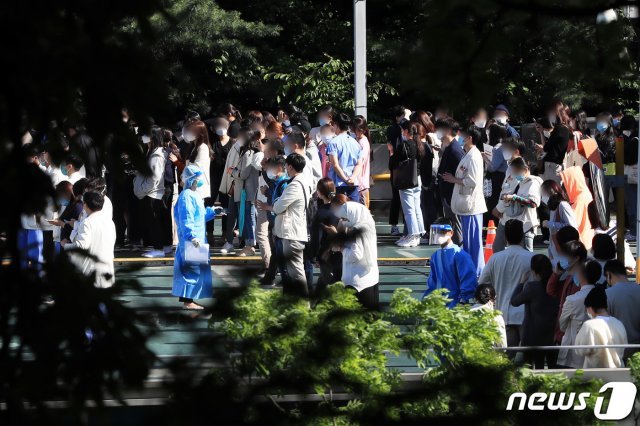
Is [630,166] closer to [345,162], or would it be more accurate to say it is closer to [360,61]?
[345,162]

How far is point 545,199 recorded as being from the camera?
38.8 ft

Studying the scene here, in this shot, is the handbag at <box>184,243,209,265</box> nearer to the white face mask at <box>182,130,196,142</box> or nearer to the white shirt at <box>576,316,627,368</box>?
the white face mask at <box>182,130,196,142</box>

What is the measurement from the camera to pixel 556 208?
1125 cm

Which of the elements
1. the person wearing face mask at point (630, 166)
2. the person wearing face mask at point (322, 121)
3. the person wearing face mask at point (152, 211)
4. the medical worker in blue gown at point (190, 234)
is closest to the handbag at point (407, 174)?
the person wearing face mask at point (322, 121)

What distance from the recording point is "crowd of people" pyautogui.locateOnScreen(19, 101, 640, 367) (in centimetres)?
877

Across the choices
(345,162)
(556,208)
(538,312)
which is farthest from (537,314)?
(345,162)

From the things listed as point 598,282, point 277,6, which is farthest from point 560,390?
point 277,6

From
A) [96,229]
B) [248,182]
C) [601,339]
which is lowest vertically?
[601,339]

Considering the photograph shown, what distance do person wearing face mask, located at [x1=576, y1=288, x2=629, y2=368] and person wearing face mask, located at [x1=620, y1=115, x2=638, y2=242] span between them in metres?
6.62

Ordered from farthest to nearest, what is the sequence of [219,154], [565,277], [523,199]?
[219,154]
[523,199]
[565,277]

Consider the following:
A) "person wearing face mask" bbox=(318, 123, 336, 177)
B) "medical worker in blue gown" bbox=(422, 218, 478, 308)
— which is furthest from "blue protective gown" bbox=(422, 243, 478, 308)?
"person wearing face mask" bbox=(318, 123, 336, 177)

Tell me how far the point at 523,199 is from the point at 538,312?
2937 millimetres

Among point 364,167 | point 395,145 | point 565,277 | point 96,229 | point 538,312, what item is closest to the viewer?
point 538,312

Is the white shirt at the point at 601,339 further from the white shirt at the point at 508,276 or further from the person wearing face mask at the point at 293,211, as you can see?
the person wearing face mask at the point at 293,211
